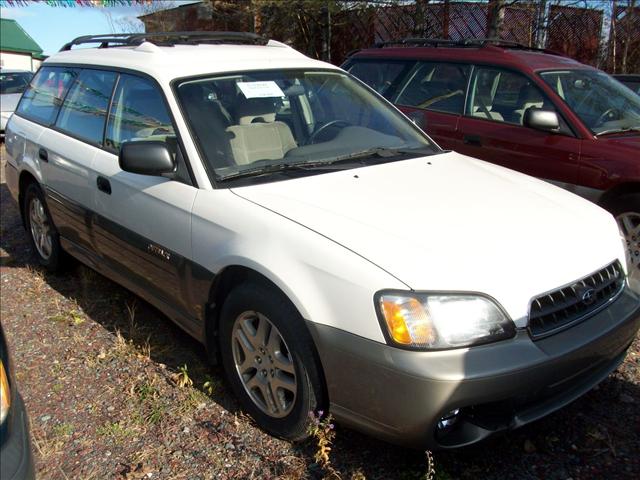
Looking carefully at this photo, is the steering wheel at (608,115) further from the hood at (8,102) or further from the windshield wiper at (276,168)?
the hood at (8,102)

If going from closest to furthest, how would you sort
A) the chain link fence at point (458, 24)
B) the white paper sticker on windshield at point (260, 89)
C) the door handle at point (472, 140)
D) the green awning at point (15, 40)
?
1. the white paper sticker on windshield at point (260, 89)
2. the door handle at point (472, 140)
3. the chain link fence at point (458, 24)
4. the green awning at point (15, 40)

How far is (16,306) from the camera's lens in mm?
4543

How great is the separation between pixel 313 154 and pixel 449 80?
2.81 meters

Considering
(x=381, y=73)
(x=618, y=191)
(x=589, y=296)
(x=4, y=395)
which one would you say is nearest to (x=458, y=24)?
(x=381, y=73)

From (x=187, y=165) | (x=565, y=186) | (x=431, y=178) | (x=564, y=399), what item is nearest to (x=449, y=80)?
(x=565, y=186)

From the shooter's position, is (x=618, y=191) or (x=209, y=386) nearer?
(x=209, y=386)

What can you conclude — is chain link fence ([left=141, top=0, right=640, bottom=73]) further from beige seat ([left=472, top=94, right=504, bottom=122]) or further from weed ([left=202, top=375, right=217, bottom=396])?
weed ([left=202, top=375, right=217, bottom=396])

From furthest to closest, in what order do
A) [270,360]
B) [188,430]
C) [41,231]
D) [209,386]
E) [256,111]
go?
[41,231] → [256,111] → [209,386] → [188,430] → [270,360]

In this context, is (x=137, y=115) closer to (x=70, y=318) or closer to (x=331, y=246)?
(x=70, y=318)

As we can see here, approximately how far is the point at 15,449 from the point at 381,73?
16.9 ft

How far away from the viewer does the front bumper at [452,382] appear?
2.21 metres

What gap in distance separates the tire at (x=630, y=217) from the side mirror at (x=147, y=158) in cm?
316

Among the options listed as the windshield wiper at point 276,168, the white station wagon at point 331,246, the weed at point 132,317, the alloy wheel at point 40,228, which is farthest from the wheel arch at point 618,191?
the alloy wheel at point 40,228

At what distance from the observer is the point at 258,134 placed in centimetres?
340
